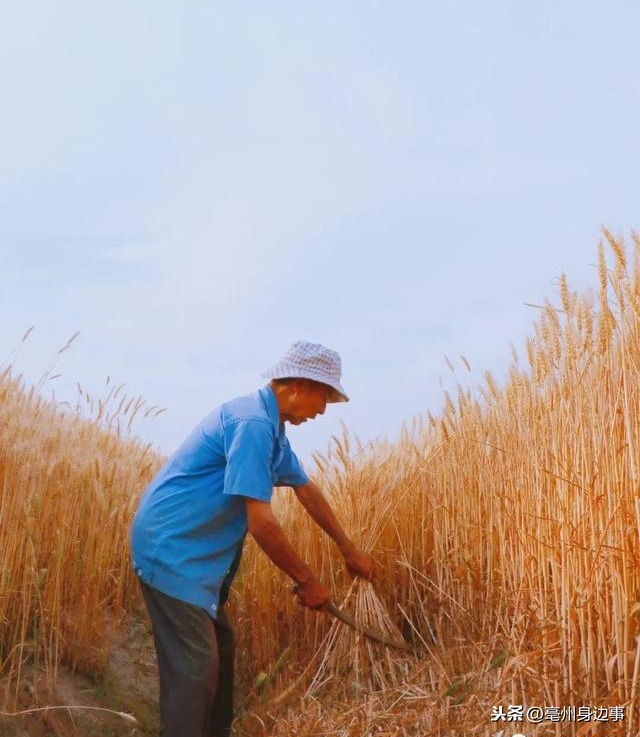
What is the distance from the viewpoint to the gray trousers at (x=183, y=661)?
3049 mm

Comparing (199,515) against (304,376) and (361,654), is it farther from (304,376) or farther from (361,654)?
(361,654)

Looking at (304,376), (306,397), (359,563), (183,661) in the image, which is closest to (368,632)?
(359,563)

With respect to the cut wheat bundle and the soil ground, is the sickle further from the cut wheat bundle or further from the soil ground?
the soil ground

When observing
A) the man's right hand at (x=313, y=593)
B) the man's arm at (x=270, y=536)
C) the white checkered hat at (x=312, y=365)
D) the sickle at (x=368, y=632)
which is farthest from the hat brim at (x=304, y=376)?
the sickle at (x=368, y=632)

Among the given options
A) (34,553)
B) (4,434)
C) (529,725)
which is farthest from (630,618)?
(4,434)

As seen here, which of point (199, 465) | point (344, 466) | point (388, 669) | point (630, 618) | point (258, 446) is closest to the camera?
point (630, 618)

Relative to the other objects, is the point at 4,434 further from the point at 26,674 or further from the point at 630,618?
the point at 630,618

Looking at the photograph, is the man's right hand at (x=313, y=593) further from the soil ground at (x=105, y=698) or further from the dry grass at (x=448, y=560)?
the soil ground at (x=105, y=698)

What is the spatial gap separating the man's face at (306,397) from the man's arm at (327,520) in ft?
1.24

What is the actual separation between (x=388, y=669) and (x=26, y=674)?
134 centimetres

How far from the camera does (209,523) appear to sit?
10.3 ft

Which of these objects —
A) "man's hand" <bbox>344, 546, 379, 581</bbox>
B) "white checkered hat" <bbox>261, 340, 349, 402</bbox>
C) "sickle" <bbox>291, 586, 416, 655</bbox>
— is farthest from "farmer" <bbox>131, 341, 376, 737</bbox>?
"man's hand" <bbox>344, 546, 379, 581</bbox>

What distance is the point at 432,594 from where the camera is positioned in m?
3.82

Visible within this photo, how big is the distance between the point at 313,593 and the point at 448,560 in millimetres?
724
